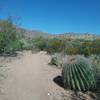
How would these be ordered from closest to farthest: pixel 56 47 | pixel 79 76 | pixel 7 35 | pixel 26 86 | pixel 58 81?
1. pixel 79 76
2. pixel 26 86
3. pixel 58 81
4. pixel 7 35
5. pixel 56 47

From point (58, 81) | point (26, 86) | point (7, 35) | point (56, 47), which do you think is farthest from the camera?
point (56, 47)

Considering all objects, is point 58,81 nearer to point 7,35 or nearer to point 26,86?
point 26,86

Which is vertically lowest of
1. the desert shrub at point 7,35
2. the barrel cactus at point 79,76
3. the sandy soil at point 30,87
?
the sandy soil at point 30,87

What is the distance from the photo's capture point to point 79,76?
31.2ft

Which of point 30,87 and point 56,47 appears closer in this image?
point 30,87

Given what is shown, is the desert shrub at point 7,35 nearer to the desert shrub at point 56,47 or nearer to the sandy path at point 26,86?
the desert shrub at point 56,47

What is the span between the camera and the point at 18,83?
10.6 m

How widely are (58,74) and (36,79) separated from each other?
1.69m

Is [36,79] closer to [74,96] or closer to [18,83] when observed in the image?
[18,83]

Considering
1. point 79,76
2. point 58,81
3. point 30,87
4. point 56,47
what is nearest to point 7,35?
point 56,47

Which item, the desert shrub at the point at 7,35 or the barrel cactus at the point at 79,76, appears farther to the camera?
the desert shrub at the point at 7,35

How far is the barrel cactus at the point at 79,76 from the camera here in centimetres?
948

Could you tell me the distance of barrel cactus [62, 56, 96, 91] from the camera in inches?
373

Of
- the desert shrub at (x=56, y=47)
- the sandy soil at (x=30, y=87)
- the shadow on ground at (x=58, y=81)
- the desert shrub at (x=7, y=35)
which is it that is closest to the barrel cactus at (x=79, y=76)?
the sandy soil at (x=30, y=87)
